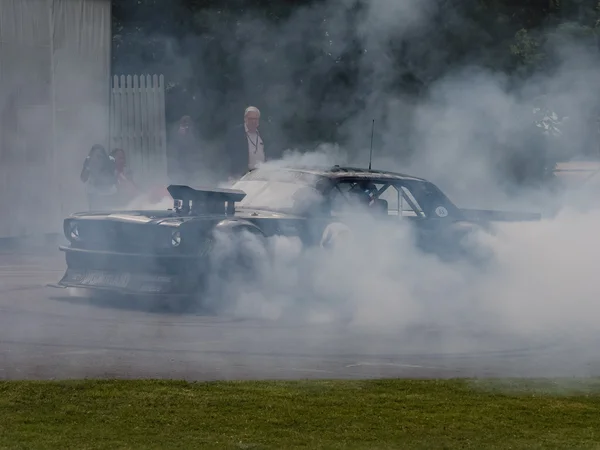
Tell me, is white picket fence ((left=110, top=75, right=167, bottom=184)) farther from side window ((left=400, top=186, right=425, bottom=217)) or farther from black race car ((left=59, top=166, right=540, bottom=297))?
side window ((left=400, top=186, right=425, bottom=217))

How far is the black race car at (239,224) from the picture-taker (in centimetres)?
1057

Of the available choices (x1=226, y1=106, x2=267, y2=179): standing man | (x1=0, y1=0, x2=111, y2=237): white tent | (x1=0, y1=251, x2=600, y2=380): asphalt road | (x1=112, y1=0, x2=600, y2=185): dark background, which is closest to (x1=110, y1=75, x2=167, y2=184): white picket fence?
(x1=0, y1=0, x2=111, y2=237): white tent

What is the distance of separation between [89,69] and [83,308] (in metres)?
8.59

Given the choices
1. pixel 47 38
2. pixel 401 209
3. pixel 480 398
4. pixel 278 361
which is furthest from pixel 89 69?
pixel 480 398

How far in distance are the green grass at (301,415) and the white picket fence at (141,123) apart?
12.1 m

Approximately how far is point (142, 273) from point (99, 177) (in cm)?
553

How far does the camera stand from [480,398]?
720 centimetres

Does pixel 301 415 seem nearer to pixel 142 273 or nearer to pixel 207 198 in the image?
pixel 142 273

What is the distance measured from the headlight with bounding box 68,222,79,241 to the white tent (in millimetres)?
5477

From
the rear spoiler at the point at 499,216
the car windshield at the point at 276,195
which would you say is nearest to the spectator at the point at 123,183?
the car windshield at the point at 276,195

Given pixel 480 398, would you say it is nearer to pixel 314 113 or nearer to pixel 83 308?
pixel 83 308

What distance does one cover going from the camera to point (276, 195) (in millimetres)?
11695

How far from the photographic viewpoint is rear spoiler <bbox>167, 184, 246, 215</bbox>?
36.0ft

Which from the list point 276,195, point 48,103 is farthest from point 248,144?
point 48,103
